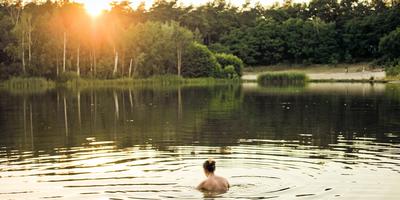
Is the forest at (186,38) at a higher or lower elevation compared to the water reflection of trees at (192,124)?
higher

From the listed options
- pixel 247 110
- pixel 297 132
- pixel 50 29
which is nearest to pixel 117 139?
pixel 297 132

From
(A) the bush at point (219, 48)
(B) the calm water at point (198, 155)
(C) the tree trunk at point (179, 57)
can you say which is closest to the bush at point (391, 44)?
(A) the bush at point (219, 48)

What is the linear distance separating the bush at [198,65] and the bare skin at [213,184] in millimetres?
97244

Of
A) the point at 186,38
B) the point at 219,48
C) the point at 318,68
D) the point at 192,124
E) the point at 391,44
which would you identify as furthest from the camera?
the point at 219,48

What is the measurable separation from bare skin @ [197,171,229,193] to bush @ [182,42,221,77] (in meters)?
97.2

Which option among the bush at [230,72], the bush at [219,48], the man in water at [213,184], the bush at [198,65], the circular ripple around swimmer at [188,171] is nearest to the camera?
the man in water at [213,184]

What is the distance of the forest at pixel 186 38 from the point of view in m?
95.5

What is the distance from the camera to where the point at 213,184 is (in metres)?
14.4

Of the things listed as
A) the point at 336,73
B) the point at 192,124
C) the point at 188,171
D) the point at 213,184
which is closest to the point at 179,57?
the point at 336,73

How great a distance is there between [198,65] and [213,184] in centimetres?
9830

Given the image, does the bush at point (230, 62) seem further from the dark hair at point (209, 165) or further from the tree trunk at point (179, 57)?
the dark hair at point (209, 165)

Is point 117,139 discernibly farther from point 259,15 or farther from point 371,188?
point 259,15

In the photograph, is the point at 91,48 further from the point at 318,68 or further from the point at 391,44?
the point at 391,44

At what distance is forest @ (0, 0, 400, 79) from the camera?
95.5 meters
